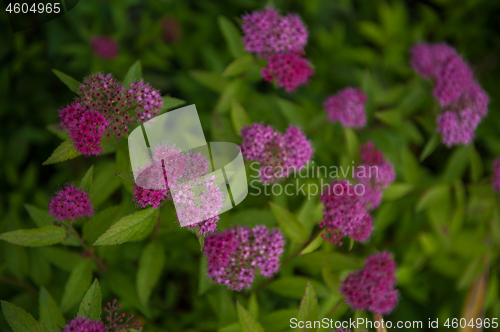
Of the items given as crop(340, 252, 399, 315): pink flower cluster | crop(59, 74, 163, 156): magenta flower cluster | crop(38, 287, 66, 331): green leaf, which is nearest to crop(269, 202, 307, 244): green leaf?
crop(340, 252, 399, 315): pink flower cluster

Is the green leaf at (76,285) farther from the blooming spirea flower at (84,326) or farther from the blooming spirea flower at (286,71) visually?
the blooming spirea flower at (286,71)

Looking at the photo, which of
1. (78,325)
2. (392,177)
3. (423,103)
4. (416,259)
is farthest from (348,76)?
(78,325)

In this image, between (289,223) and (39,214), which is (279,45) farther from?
(39,214)

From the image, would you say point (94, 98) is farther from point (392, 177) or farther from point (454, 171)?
point (454, 171)

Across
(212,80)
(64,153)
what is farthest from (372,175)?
(64,153)

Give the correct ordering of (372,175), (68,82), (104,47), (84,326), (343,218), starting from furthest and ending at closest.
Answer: (104,47) < (372,175) < (343,218) < (68,82) < (84,326)

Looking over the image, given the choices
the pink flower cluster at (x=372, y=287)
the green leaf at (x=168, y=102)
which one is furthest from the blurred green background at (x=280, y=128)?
the green leaf at (x=168, y=102)

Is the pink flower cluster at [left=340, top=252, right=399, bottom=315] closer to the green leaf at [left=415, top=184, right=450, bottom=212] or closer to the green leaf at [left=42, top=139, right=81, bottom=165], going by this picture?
the green leaf at [left=415, top=184, right=450, bottom=212]
